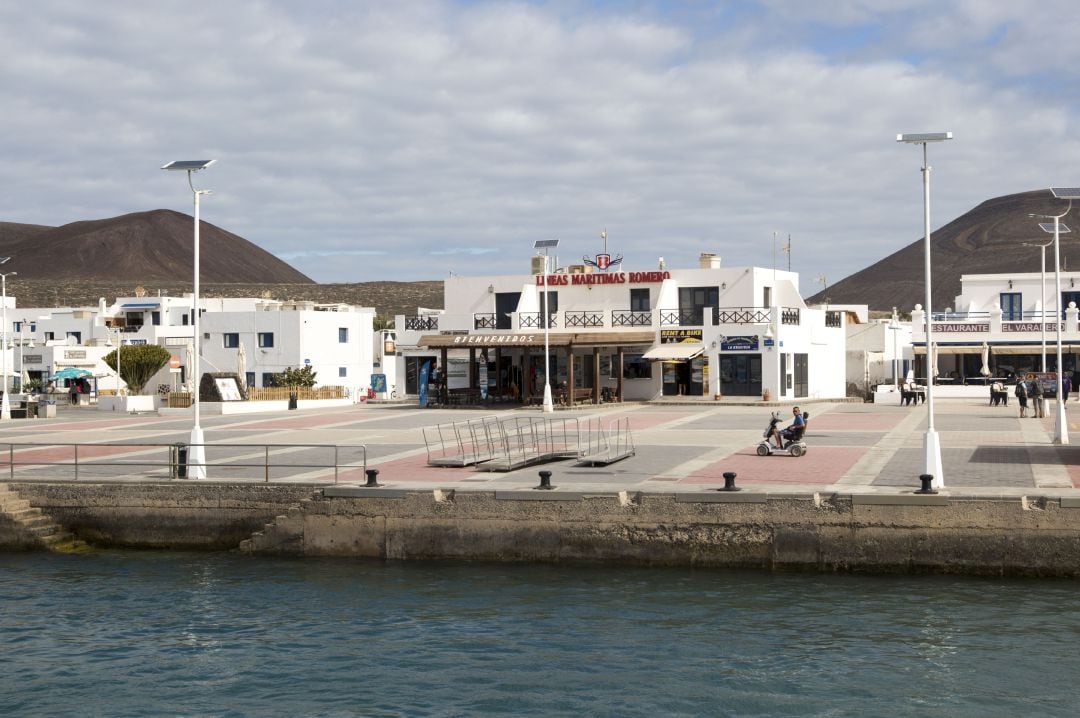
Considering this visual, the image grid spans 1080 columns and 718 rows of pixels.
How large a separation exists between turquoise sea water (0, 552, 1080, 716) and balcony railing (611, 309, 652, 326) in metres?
33.0

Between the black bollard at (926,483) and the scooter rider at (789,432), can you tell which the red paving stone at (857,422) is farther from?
Result: the black bollard at (926,483)

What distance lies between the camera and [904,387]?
5006cm

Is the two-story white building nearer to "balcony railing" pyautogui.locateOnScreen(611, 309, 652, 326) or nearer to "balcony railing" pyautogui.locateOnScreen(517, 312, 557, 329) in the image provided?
"balcony railing" pyautogui.locateOnScreen(611, 309, 652, 326)

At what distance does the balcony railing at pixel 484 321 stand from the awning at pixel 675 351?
28.3ft

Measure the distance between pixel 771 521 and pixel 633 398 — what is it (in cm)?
3257

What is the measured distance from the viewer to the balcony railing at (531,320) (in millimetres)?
56344

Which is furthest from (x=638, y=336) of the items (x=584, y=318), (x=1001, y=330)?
(x=1001, y=330)

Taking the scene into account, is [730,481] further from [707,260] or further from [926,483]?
[707,260]

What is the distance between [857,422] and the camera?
38.8 metres

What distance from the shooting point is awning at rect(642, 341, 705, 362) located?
5200cm

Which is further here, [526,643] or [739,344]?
[739,344]

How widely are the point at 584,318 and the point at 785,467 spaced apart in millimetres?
30273

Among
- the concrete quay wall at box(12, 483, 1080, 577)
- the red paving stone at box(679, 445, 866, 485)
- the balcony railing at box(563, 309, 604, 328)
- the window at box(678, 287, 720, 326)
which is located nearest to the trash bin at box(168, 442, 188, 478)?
the concrete quay wall at box(12, 483, 1080, 577)

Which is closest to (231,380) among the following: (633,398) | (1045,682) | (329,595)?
(633,398)
